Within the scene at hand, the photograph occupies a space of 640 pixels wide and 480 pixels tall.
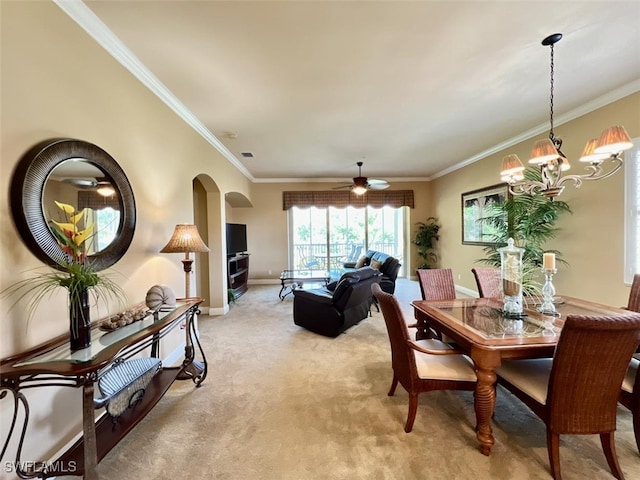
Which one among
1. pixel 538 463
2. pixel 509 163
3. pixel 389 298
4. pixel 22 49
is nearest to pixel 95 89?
pixel 22 49

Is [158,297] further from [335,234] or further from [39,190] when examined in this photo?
[335,234]

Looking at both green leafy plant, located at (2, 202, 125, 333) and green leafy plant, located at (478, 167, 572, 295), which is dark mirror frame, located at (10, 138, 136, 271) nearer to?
green leafy plant, located at (2, 202, 125, 333)

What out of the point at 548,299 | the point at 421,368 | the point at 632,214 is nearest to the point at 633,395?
the point at 548,299

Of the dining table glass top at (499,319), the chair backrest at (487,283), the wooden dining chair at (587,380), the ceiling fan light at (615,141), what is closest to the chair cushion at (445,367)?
the dining table glass top at (499,319)

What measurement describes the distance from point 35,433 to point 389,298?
87.1 inches

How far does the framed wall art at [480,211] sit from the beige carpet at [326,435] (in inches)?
143

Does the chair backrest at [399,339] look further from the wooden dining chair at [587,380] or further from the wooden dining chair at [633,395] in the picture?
the wooden dining chair at [633,395]

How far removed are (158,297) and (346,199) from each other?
592 cm

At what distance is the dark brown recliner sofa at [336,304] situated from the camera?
11.7ft

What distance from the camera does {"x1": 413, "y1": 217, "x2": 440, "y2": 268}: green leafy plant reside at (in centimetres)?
733

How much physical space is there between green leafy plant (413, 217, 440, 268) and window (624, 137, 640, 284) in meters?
4.24

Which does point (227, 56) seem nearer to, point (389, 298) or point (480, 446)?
point (389, 298)

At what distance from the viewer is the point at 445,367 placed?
193cm

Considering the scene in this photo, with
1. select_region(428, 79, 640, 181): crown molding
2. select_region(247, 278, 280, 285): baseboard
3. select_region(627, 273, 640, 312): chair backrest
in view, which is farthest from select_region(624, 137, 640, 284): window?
select_region(247, 278, 280, 285): baseboard
